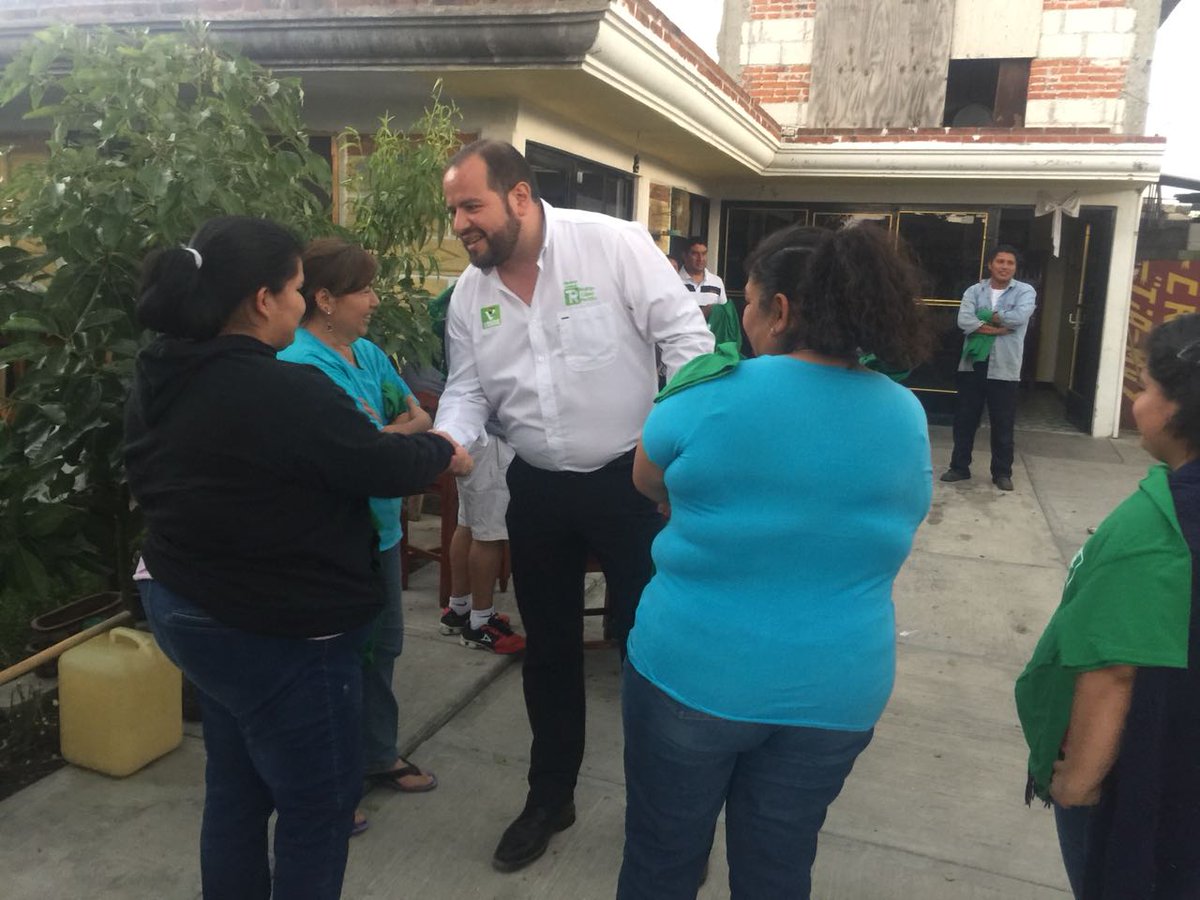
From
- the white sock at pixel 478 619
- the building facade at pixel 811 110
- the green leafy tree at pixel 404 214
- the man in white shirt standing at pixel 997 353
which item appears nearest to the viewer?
the green leafy tree at pixel 404 214

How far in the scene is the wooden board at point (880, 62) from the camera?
11164 mm

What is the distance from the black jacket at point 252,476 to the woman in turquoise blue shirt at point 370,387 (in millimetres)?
483

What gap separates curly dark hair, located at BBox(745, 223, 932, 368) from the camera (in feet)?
5.02

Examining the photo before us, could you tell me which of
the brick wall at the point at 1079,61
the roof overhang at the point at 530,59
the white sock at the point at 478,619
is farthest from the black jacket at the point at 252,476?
the brick wall at the point at 1079,61

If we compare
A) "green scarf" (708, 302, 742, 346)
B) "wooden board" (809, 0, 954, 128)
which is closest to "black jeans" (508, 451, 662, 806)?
"green scarf" (708, 302, 742, 346)

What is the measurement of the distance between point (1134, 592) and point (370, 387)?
190 centimetres

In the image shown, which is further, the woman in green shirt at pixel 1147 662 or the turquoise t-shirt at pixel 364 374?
the turquoise t-shirt at pixel 364 374

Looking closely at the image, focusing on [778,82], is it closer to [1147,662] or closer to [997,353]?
[997,353]

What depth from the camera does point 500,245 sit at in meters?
2.48

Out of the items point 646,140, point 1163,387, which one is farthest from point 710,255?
point 1163,387

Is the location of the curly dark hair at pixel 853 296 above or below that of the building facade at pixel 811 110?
below

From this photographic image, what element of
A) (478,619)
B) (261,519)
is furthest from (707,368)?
(478,619)

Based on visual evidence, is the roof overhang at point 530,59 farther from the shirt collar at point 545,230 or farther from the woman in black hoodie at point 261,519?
the woman in black hoodie at point 261,519

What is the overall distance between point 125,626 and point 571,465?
1.84 m
